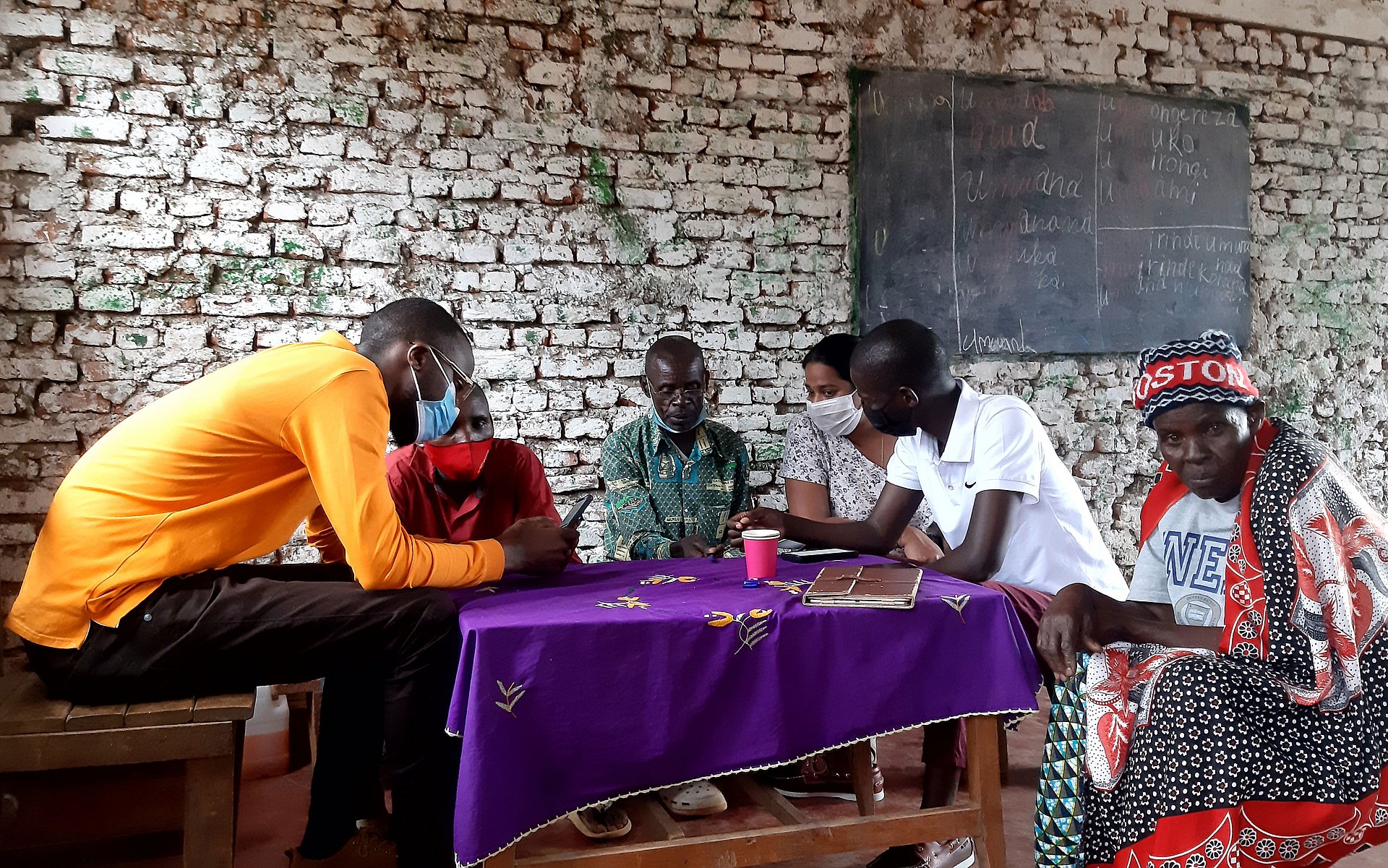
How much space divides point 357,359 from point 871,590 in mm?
1338

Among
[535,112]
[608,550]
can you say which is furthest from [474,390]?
[535,112]

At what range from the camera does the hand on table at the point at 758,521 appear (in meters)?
3.13

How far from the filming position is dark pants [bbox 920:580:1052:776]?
101 inches

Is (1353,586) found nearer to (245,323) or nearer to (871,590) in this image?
(871,590)

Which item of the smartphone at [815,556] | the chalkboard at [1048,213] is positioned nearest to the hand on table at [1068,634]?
the smartphone at [815,556]

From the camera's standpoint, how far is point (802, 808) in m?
3.30

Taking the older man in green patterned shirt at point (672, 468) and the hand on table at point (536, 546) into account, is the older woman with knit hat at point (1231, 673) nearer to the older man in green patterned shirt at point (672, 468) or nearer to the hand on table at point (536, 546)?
the hand on table at point (536, 546)

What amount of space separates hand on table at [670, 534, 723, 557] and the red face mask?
770 mm

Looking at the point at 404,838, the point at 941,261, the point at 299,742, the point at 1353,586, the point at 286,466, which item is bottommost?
the point at 299,742

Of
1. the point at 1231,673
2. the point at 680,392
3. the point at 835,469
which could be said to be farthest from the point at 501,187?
the point at 1231,673

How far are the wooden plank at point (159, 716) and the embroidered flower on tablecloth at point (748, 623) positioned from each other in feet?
3.80

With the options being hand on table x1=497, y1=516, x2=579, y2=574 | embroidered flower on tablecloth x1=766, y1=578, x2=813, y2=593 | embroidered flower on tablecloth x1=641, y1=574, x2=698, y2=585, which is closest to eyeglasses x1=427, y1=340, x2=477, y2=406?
hand on table x1=497, y1=516, x2=579, y2=574

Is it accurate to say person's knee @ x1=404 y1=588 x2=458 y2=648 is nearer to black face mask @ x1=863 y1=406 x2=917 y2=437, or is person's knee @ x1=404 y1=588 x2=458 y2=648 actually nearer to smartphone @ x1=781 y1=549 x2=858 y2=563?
smartphone @ x1=781 y1=549 x2=858 y2=563

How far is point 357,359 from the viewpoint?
2.39 meters
